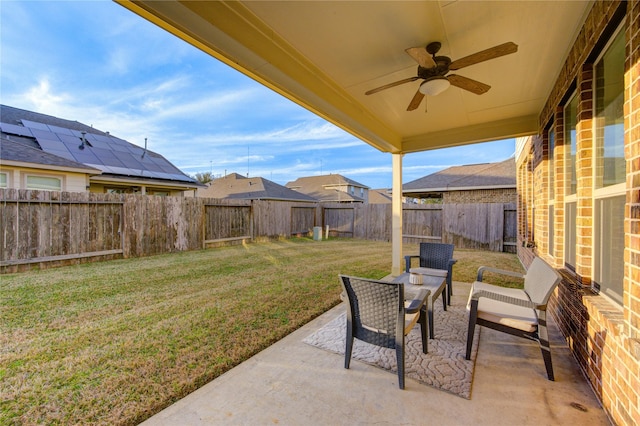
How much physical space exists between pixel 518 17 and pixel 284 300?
4059 millimetres

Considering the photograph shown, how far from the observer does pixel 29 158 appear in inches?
303

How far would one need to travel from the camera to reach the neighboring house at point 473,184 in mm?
11555

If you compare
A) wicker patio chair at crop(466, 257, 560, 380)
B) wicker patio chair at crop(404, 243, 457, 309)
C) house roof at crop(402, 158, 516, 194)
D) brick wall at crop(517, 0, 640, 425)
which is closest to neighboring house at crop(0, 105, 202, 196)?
wicker patio chair at crop(404, 243, 457, 309)

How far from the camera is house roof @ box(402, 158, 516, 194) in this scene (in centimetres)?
1163

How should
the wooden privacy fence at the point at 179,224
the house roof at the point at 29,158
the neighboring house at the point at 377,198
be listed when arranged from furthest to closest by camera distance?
the neighboring house at the point at 377,198
the house roof at the point at 29,158
the wooden privacy fence at the point at 179,224

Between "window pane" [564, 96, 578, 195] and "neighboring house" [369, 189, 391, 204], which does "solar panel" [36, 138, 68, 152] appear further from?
"neighboring house" [369, 189, 391, 204]

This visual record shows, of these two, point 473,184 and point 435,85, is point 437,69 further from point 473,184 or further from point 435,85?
point 473,184

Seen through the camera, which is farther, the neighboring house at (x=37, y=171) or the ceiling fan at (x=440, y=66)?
the neighboring house at (x=37, y=171)

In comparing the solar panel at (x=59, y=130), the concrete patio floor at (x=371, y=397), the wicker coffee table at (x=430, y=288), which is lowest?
the concrete patio floor at (x=371, y=397)

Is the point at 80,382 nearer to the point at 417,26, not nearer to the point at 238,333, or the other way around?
the point at 238,333

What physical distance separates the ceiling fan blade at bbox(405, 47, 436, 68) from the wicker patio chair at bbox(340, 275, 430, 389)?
1.94 meters

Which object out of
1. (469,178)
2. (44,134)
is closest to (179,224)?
(44,134)

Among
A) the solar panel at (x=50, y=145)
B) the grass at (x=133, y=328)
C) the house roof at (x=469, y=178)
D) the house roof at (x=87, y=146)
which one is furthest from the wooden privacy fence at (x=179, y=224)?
the solar panel at (x=50, y=145)

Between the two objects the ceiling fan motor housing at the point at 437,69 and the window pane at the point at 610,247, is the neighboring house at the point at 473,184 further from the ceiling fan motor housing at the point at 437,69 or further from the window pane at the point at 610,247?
the ceiling fan motor housing at the point at 437,69
